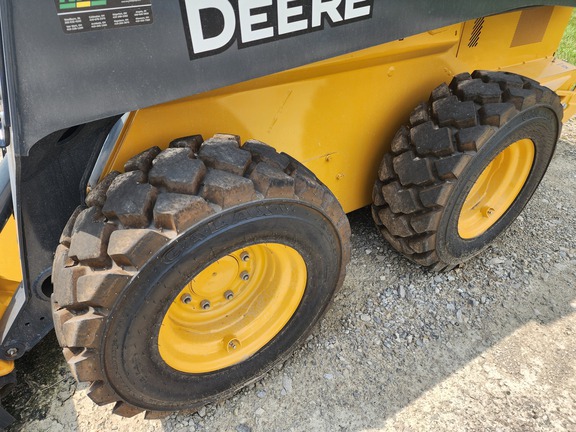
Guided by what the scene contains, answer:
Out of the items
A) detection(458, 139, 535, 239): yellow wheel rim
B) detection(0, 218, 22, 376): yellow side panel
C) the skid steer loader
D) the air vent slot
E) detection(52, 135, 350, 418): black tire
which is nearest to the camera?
the skid steer loader

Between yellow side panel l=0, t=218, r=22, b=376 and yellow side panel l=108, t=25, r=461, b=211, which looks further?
yellow side panel l=0, t=218, r=22, b=376

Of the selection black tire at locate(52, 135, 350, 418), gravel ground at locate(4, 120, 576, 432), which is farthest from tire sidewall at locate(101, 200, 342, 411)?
gravel ground at locate(4, 120, 576, 432)

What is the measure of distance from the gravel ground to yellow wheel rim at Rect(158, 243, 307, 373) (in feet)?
0.88

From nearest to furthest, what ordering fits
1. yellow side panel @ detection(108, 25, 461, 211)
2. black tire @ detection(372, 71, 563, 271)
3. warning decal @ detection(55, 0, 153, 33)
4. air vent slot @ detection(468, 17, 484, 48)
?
warning decal @ detection(55, 0, 153, 33)
yellow side panel @ detection(108, 25, 461, 211)
black tire @ detection(372, 71, 563, 271)
air vent slot @ detection(468, 17, 484, 48)

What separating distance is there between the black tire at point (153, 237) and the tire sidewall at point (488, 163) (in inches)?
30.4

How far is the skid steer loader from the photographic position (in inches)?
48.3

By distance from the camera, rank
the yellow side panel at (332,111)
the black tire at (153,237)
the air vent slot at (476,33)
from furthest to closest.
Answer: the air vent slot at (476,33) < the yellow side panel at (332,111) < the black tire at (153,237)

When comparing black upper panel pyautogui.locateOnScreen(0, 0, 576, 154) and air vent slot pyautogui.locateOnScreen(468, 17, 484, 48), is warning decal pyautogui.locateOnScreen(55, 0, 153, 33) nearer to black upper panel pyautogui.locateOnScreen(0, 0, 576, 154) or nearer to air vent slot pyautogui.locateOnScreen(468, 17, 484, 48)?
black upper panel pyautogui.locateOnScreen(0, 0, 576, 154)

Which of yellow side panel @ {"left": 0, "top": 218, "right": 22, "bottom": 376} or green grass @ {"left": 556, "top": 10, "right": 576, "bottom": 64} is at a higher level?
yellow side panel @ {"left": 0, "top": 218, "right": 22, "bottom": 376}

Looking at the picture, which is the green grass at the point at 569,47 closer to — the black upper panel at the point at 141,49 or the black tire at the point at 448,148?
the black tire at the point at 448,148

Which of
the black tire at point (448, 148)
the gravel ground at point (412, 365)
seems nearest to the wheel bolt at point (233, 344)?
the gravel ground at point (412, 365)

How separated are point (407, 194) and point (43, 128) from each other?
4.93 ft

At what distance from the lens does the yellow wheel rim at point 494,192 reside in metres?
2.54

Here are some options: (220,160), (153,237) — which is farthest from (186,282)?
(220,160)
